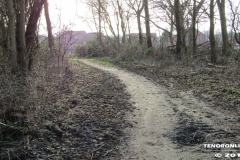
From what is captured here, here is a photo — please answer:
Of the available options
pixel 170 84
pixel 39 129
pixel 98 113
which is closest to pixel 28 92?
pixel 39 129

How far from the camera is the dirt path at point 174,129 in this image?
3.38 meters

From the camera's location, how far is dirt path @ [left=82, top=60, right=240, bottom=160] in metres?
3.38

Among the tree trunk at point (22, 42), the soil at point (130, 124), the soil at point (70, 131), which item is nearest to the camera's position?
the soil at point (70, 131)

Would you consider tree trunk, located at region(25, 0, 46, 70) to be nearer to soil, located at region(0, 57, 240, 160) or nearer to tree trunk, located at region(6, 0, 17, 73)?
tree trunk, located at region(6, 0, 17, 73)

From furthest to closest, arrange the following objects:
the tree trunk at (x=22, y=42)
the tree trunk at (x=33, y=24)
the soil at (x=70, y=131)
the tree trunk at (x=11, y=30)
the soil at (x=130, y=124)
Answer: the tree trunk at (x=33, y=24) < the tree trunk at (x=22, y=42) < the tree trunk at (x=11, y=30) < the soil at (x=130, y=124) < the soil at (x=70, y=131)

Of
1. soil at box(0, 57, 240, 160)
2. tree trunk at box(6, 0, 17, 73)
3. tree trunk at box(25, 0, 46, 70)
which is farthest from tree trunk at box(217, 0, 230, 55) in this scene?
tree trunk at box(6, 0, 17, 73)

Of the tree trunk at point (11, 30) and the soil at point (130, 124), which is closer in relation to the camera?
the soil at point (130, 124)

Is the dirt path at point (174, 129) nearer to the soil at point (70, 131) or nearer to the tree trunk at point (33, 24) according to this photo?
the soil at point (70, 131)

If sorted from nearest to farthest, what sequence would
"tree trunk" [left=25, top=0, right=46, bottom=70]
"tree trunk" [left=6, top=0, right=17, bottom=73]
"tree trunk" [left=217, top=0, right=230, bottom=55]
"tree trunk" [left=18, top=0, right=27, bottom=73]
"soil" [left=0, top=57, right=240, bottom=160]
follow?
"soil" [left=0, top=57, right=240, bottom=160] < "tree trunk" [left=6, top=0, right=17, bottom=73] < "tree trunk" [left=18, top=0, right=27, bottom=73] < "tree trunk" [left=25, top=0, right=46, bottom=70] < "tree trunk" [left=217, top=0, right=230, bottom=55]

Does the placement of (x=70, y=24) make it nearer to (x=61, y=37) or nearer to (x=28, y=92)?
(x=61, y=37)

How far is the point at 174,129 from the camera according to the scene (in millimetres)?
4258

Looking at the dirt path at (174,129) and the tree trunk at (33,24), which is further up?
the tree trunk at (33,24)

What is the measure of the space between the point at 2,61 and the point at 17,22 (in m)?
1.57

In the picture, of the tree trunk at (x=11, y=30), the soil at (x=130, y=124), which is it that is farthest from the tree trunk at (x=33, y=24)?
the soil at (x=130, y=124)
